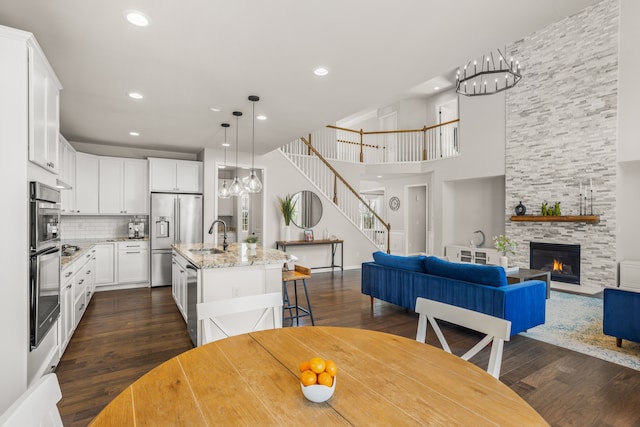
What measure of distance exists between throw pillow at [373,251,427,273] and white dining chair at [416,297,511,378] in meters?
2.41

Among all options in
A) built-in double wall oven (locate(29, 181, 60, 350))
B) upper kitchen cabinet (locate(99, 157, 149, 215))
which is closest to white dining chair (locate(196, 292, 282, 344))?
built-in double wall oven (locate(29, 181, 60, 350))

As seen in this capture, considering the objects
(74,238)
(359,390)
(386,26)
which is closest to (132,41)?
(386,26)

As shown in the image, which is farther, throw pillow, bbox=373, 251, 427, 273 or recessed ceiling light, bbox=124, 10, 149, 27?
throw pillow, bbox=373, 251, 427, 273

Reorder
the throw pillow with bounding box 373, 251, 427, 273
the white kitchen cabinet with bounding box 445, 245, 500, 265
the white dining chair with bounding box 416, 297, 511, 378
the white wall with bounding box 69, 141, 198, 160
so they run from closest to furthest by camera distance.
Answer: the white dining chair with bounding box 416, 297, 511, 378 → the throw pillow with bounding box 373, 251, 427, 273 → the white wall with bounding box 69, 141, 198, 160 → the white kitchen cabinet with bounding box 445, 245, 500, 265

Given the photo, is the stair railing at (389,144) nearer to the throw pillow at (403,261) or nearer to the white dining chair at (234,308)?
the throw pillow at (403,261)

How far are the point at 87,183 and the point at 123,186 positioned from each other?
0.55 m

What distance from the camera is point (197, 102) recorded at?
12.7ft

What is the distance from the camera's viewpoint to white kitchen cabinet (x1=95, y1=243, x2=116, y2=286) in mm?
5616

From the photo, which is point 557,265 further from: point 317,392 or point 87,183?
point 87,183

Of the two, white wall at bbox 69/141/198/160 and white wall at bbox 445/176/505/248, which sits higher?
white wall at bbox 69/141/198/160

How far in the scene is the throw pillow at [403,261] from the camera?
13.9 ft

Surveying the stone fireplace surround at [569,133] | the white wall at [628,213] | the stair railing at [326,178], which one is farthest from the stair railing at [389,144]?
the white wall at [628,213]

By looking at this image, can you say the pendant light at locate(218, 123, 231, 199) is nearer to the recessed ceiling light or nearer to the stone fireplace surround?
the recessed ceiling light

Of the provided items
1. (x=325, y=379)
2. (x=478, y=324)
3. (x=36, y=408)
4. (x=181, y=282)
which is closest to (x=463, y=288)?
(x=478, y=324)
